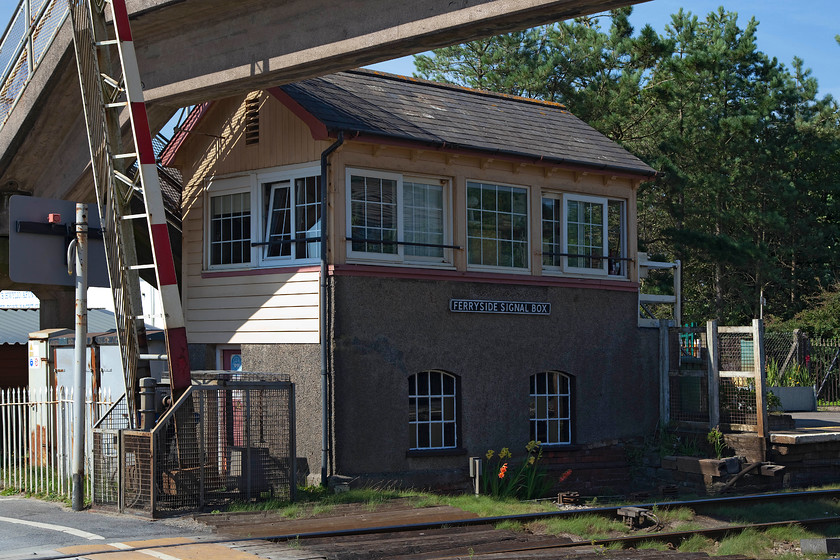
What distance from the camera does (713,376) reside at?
18.3 m

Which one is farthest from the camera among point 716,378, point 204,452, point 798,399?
point 798,399

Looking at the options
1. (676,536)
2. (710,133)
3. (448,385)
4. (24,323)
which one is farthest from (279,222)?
(710,133)

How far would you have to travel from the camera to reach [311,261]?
15.2 metres

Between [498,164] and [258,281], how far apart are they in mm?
4514

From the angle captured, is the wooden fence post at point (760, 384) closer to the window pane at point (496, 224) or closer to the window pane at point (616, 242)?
the window pane at point (616, 242)

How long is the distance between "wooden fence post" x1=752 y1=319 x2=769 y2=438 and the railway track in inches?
209

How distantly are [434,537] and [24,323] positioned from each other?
1803 cm

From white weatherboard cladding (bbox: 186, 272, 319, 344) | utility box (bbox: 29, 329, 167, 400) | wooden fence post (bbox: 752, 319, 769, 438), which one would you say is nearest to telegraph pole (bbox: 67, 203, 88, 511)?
utility box (bbox: 29, 329, 167, 400)

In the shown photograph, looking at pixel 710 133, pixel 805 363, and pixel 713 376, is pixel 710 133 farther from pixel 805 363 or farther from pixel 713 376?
pixel 713 376

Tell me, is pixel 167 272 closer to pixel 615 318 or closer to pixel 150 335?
pixel 150 335

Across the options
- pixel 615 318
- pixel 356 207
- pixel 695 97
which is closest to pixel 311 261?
pixel 356 207

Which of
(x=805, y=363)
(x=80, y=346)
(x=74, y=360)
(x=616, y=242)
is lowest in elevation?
(x=805, y=363)

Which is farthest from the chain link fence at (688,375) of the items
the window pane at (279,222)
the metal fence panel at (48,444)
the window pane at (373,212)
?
the metal fence panel at (48,444)

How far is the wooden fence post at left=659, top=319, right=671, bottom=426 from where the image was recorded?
1892cm
